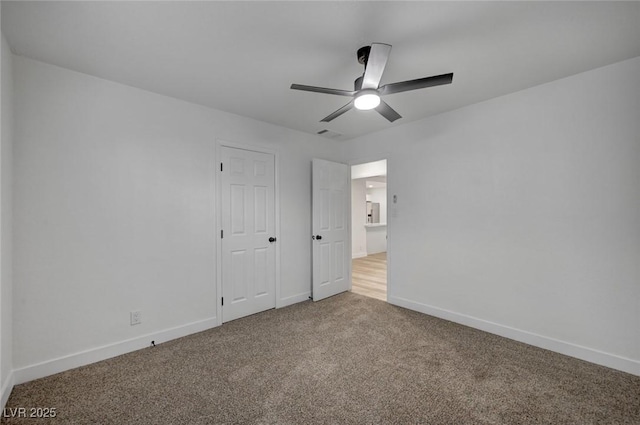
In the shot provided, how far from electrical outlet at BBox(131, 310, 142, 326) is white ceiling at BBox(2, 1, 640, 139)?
2.18 metres

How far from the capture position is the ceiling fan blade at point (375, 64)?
1.62 meters

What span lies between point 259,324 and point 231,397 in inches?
48.7

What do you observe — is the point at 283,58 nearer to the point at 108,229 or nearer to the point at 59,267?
the point at 108,229

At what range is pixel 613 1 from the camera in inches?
61.7

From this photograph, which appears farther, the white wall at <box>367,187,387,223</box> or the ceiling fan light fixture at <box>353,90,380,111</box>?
the white wall at <box>367,187,387,223</box>

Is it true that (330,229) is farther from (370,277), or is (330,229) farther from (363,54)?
(363,54)

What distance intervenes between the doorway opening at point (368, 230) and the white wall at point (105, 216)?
274 centimetres

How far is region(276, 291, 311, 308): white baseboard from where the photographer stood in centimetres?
371

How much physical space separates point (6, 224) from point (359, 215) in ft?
22.3

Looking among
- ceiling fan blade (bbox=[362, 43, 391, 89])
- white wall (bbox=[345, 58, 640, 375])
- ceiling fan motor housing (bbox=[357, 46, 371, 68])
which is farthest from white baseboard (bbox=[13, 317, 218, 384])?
ceiling fan motor housing (bbox=[357, 46, 371, 68])

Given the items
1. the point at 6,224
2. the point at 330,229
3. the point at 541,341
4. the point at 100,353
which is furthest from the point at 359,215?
the point at 6,224

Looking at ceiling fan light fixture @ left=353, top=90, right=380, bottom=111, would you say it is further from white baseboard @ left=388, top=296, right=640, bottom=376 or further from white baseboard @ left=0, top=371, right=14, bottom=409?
white baseboard @ left=0, top=371, right=14, bottom=409

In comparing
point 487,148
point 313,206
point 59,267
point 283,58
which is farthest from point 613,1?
point 59,267

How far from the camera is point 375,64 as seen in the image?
69.0 inches
